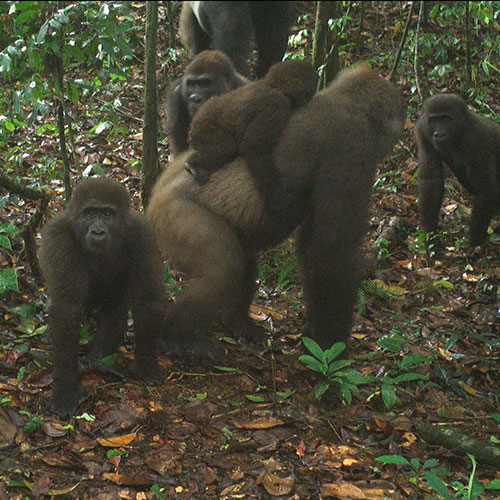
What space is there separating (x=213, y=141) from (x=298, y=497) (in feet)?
7.37

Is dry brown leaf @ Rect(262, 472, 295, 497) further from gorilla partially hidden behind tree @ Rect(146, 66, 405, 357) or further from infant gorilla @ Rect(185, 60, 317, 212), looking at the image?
infant gorilla @ Rect(185, 60, 317, 212)

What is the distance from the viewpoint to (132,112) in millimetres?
7922

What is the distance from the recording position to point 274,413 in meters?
4.09

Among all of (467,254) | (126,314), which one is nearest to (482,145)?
(467,254)

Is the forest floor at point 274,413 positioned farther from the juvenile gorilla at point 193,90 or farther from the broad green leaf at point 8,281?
the juvenile gorilla at point 193,90

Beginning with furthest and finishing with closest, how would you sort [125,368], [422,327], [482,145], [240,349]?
[482,145] < [422,327] < [240,349] < [125,368]

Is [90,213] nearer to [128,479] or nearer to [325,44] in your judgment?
[128,479]

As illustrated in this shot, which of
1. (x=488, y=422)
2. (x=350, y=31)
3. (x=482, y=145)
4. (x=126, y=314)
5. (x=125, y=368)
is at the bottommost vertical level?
(x=488, y=422)

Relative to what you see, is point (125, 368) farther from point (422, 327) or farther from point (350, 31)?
point (350, 31)

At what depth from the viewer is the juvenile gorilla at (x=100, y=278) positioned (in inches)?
149

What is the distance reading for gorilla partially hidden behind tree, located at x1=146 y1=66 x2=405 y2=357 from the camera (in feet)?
14.0

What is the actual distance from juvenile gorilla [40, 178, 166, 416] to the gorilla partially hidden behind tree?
0.97 ft

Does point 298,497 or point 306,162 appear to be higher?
point 306,162

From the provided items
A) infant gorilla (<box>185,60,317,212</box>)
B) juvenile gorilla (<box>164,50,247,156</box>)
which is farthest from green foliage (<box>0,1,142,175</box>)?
infant gorilla (<box>185,60,317,212</box>)
